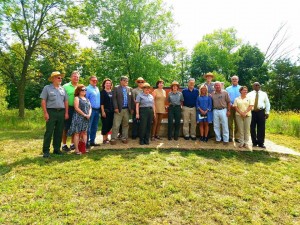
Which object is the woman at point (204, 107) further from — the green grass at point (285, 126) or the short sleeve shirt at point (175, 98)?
the green grass at point (285, 126)

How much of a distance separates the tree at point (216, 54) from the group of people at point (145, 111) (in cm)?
2181

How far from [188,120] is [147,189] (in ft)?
12.5

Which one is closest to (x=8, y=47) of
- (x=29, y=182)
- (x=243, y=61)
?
(x=29, y=182)

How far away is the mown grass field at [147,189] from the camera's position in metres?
3.60

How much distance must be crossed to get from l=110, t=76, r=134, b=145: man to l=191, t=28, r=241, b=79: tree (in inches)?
915

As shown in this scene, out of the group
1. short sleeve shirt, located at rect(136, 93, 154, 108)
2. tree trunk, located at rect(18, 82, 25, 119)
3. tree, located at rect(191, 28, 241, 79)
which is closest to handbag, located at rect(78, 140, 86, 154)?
short sleeve shirt, located at rect(136, 93, 154, 108)

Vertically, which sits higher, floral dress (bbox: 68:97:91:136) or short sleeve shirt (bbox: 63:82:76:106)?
short sleeve shirt (bbox: 63:82:76:106)

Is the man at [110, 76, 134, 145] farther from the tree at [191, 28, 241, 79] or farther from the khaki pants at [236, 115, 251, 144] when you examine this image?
the tree at [191, 28, 241, 79]

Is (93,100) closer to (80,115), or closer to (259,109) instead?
(80,115)

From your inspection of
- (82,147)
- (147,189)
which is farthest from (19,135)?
(147,189)

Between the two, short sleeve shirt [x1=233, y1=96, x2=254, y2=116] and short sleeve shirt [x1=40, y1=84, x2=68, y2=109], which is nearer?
short sleeve shirt [x1=40, y1=84, x2=68, y2=109]

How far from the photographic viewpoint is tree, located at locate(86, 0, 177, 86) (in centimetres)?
1527

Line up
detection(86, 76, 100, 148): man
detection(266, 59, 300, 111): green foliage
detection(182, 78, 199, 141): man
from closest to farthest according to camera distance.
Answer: detection(86, 76, 100, 148): man → detection(182, 78, 199, 141): man → detection(266, 59, 300, 111): green foliage

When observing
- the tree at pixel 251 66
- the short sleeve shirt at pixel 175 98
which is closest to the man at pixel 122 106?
the short sleeve shirt at pixel 175 98
